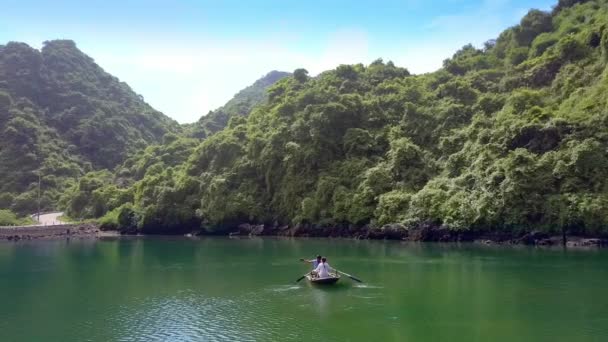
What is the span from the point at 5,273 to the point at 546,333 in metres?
33.0

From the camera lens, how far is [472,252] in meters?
39.1

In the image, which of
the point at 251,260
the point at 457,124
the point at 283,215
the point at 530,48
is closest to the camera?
the point at 251,260

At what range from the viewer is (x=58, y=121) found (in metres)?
101

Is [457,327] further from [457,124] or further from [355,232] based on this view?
[457,124]

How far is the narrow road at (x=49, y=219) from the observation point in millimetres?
72562

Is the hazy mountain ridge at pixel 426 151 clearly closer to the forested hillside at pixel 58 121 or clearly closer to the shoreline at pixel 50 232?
the shoreline at pixel 50 232

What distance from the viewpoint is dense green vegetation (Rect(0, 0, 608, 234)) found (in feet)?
144

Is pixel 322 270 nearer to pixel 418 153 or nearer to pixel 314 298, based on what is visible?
pixel 314 298

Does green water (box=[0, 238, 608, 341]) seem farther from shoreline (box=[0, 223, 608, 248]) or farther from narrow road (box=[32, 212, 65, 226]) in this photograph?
narrow road (box=[32, 212, 65, 226])

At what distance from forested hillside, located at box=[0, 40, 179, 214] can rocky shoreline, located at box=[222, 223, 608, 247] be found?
36512 mm

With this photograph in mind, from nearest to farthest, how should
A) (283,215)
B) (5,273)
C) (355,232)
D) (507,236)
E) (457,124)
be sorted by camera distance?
(5,273)
(507,236)
(355,232)
(457,124)
(283,215)

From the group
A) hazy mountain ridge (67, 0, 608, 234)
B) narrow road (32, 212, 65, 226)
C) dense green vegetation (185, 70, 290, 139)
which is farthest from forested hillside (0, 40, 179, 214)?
hazy mountain ridge (67, 0, 608, 234)

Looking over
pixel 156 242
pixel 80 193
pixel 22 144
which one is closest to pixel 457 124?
pixel 156 242

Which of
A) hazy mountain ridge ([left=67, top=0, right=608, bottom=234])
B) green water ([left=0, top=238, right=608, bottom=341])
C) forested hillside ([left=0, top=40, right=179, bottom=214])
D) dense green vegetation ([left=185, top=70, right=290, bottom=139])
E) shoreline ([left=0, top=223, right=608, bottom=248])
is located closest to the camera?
→ green water ([left=0, top=238, right=608, bottom=341])
